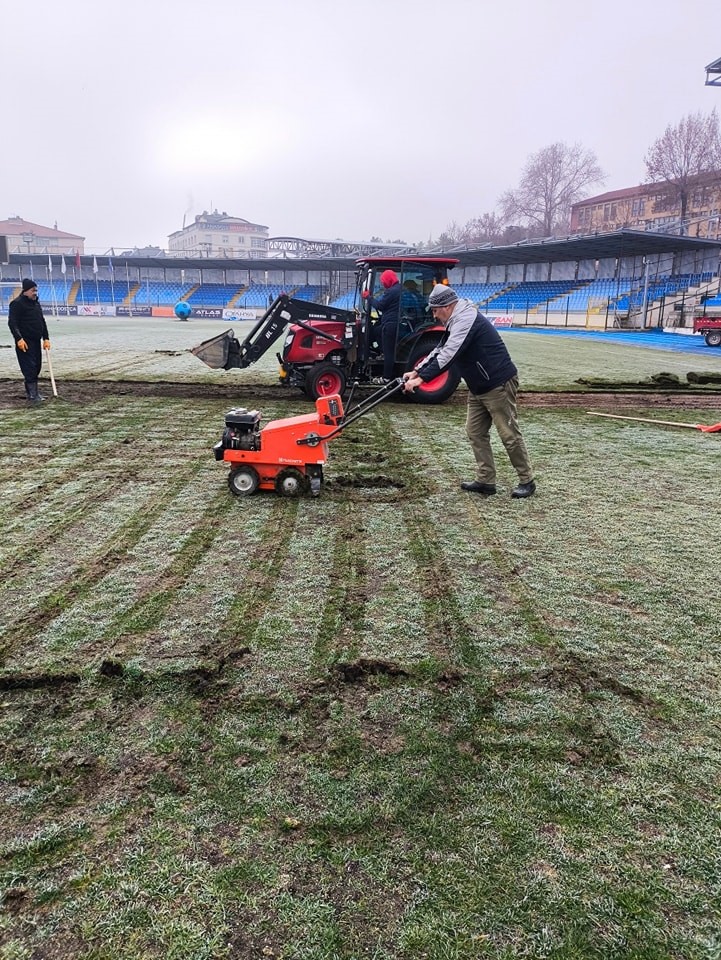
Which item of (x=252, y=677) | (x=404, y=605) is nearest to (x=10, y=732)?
(x=252, y=677)

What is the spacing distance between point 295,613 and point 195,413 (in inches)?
215

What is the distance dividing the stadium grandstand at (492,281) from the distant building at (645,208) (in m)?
9.10

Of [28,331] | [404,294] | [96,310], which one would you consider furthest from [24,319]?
[96,310]

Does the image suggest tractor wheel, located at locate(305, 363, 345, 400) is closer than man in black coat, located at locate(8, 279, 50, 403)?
No

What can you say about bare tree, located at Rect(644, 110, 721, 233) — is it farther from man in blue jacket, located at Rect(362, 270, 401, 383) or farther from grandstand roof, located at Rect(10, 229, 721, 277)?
man in blue jacket, located at Rect(362, 270, 401, 383)

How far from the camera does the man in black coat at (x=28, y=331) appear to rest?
833cm

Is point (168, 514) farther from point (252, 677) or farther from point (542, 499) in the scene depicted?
point (542, 499)

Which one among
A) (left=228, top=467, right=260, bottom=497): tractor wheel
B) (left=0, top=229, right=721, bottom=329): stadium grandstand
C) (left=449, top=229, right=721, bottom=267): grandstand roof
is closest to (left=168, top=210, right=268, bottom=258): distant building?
(left=0, top=229, right=721, bottom=329): stadium grandstand

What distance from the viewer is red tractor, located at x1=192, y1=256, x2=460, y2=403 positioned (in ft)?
28.3

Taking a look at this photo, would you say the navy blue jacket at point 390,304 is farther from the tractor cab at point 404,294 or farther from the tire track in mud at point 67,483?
the tire track in mud at point 67,483

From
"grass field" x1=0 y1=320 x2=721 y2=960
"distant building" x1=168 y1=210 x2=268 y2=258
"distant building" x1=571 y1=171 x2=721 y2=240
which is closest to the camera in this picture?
"grass field" x1=0 y1=320 x2=721 y2=960

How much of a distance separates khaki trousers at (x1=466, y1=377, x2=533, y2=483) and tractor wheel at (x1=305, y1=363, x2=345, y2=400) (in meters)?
3.77

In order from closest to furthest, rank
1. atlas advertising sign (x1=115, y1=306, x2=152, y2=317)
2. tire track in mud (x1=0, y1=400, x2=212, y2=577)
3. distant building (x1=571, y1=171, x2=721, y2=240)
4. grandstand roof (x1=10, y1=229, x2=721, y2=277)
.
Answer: tire track in mud (x1=0, y1=400, x2=212, y2=577) → grandstand roof (x1=10, y1=229, x2=721, y2=277) → distant building (x1=571, y1=171, x2=721, y2=240) → atlas advertising sign (x1=115, y1=306, x2=152, y2=317)

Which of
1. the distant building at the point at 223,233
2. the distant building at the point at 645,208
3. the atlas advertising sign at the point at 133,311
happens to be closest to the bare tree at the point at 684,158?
the distant building at the point at 645,208
